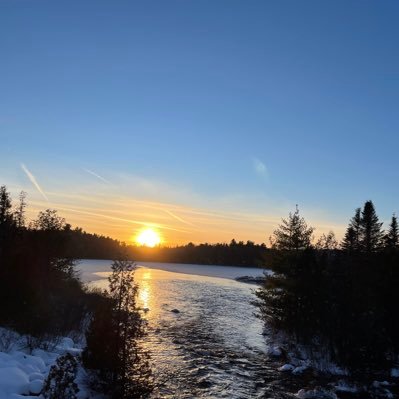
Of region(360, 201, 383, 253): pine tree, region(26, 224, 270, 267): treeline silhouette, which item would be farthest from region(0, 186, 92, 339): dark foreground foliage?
region(26, 224, 270, 267): treeline silhouette

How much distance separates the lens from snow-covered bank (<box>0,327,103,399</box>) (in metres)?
11.1

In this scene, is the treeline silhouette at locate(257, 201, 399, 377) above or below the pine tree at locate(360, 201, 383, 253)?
below

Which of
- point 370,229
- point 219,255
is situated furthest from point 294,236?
point 219,255

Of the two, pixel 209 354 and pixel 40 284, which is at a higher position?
pixel 40 284

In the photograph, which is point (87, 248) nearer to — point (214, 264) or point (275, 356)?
point (214, 264)

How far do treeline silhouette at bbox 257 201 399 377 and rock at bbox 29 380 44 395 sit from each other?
617 inches

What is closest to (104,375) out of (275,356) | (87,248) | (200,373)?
(200,373)

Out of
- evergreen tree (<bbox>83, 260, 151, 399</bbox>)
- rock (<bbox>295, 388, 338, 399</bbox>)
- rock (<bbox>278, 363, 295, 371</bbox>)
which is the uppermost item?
evergreen tree (<bbox>83, 260, 151, 399</bbox>)

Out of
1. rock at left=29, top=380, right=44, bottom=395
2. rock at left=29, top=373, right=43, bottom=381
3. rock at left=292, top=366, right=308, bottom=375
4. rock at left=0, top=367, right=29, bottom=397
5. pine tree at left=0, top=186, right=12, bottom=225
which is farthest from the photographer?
pine tree at left=0, top=186, right=12, bottom=225

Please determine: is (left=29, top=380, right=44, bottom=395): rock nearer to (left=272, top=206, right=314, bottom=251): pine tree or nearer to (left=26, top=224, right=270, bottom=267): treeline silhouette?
(left=272, top=206, right=314, bottom=251): pine tree

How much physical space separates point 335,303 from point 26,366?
1754 cm

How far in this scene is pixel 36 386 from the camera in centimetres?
1134

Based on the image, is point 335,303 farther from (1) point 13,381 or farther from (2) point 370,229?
(2) point 370,229

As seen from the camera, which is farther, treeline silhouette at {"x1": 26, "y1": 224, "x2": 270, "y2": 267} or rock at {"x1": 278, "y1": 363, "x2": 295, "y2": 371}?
treeline silhouette at {"x1": 26, "y1": 224, "x2": 270, "y2": 267}
